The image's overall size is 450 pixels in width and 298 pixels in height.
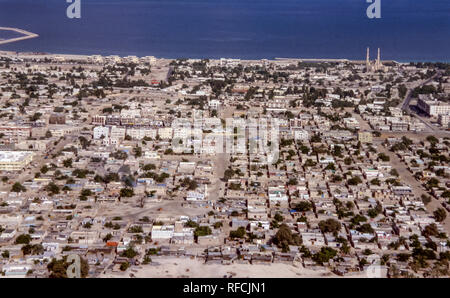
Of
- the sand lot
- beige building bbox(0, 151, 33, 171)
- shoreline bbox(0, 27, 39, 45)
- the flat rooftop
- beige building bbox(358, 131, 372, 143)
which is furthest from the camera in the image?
shoreline bbox(0, 27, 39, 45)

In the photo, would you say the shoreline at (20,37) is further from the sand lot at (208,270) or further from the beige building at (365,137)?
the sand lot at (208,270)

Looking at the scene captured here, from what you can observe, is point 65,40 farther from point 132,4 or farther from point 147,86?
point 132,4

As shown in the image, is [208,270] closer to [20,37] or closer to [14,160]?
[14,160]

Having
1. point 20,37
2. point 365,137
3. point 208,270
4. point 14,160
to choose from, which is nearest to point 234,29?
point 20,37

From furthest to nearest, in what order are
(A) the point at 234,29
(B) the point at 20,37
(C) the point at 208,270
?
(A) the point at 234,29 < (B) the point at 20,37 < (C) the point at 208,270

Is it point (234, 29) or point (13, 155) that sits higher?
point (234, 29)

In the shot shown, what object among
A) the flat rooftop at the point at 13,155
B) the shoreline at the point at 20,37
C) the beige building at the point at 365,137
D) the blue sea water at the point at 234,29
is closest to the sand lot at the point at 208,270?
the flat rooftop at the point at 13,155

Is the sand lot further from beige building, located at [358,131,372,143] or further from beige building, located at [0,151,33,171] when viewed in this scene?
beige building, located at [358,131,372,143]

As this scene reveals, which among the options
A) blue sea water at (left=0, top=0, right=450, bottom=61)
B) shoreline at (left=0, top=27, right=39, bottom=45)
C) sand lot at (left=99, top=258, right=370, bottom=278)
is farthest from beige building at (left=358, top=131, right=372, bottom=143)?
shoreline at (left=0, top=27, right=39, bottom=45)
